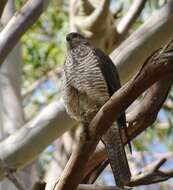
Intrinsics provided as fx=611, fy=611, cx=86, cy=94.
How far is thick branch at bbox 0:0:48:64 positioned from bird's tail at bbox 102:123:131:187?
653 millimetres

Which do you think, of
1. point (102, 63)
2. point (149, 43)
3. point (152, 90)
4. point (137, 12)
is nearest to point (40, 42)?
point (137, 12)

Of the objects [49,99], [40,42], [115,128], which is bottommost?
[49,99]

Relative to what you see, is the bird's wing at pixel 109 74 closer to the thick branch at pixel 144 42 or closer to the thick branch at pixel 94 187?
the thick branch at pixel 144 42

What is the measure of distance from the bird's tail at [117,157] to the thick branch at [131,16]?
1.32m

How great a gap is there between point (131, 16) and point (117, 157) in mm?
1620

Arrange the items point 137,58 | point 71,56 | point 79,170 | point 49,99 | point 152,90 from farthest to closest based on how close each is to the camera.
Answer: point 49,99 → point 137,58 → point 71,56 → point 152,90 → point 79,170

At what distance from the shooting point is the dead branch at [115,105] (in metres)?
1.69

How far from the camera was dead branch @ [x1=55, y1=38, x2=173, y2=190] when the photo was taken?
1691 mm

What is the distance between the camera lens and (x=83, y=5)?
4191 millimetres

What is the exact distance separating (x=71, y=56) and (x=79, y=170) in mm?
1227

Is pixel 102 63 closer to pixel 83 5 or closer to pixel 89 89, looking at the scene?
pixel 89 89

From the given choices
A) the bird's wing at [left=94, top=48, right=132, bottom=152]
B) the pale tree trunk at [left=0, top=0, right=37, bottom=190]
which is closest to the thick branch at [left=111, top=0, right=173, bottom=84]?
the bird's wing at [left=94, top=48, right=132, bottom=152]

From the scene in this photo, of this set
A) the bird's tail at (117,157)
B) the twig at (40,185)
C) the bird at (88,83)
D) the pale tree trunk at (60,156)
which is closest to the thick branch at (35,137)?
the bird at (88,83)

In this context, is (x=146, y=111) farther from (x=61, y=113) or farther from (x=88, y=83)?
(x=61, y=113)
